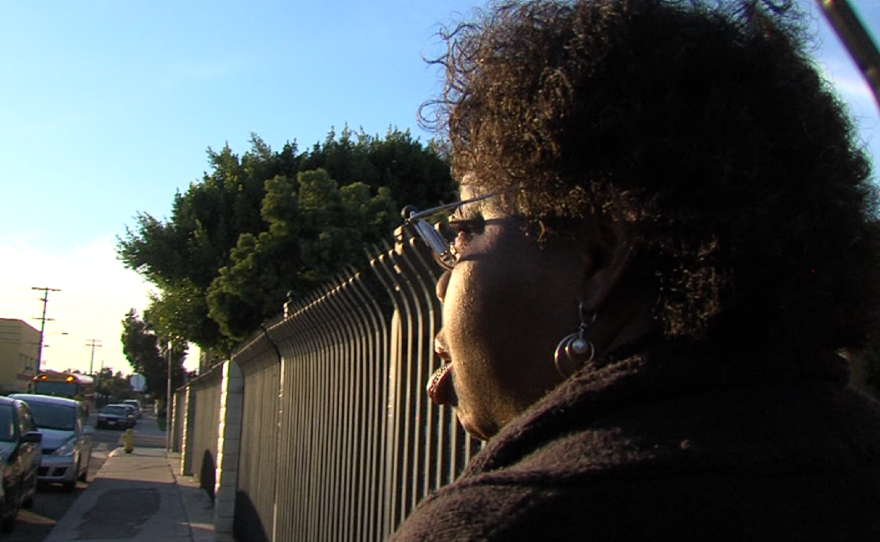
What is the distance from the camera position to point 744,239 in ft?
4.57

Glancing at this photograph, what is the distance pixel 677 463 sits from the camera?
119 centimetres

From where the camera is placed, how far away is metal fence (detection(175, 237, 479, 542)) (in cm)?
379

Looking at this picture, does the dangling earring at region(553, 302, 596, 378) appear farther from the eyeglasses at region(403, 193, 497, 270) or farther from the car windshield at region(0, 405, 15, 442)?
the car windshield at region(0, 405, 15, 442)

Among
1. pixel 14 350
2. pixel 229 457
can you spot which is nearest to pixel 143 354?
pixel 14 350

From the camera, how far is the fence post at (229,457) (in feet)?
36.2

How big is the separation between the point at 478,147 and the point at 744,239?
19.2 inches

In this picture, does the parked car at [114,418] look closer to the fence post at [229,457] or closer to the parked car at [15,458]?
the parked car at [15,458]

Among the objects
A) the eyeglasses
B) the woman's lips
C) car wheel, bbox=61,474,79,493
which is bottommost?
the woman's lips

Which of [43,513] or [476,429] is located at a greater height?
[43,513]

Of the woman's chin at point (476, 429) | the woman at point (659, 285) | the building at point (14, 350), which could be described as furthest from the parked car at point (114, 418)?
the woman at point (659, 285)

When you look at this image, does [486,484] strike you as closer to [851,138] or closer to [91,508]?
[851,138]

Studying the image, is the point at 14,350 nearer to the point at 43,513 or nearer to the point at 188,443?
the point at 188,443

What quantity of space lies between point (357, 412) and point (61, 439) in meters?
13.5

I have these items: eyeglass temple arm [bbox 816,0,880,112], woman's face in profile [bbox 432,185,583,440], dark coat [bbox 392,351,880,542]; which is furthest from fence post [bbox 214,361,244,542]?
eyeglass temple arm [bbox 816,0,880,112]
